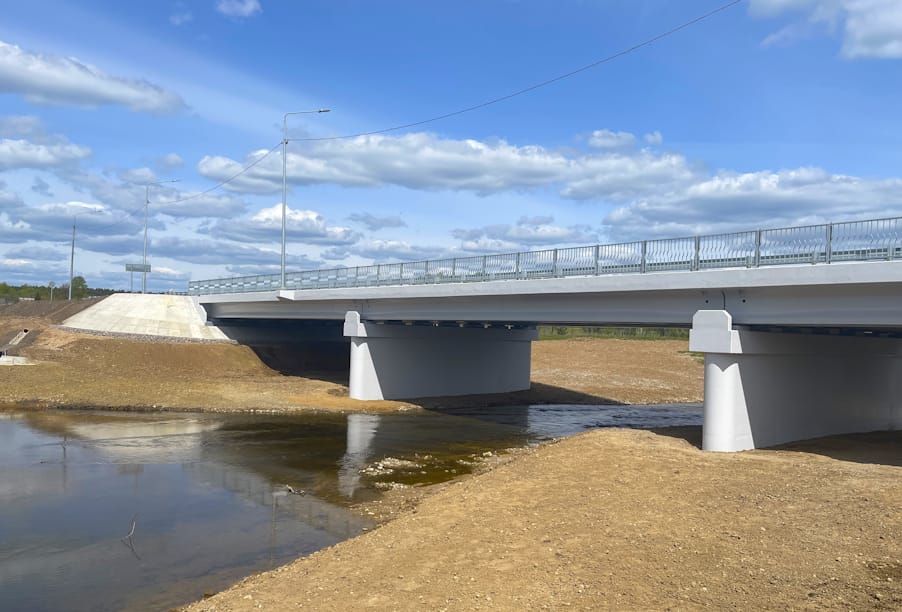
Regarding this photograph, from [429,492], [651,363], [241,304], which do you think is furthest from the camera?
[651,363]

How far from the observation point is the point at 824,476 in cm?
1916

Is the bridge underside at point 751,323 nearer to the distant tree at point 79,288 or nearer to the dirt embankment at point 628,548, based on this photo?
the dirt embankment at point 628,548

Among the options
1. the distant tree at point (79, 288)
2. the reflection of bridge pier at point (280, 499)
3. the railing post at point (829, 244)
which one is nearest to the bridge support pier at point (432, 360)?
the reflection of bridge pier at point (280, 499)

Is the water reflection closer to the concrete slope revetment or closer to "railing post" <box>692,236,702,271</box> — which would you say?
"railing post" <box>692,236,702,271</box>

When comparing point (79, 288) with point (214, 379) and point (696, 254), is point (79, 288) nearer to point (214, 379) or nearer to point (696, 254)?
point (214, 379)

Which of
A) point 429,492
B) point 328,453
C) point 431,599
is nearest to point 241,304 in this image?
point 328,453

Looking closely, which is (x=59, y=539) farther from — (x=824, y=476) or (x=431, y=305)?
(x=431, y=305)

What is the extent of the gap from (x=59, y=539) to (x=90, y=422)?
19.3 m

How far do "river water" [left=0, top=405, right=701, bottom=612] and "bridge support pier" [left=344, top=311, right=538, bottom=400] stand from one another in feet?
17.3

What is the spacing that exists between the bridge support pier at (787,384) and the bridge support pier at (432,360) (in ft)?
76.8

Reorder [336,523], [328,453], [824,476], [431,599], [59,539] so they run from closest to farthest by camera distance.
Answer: [431,599], [59,539], [336,523], [824,476], [328,453]

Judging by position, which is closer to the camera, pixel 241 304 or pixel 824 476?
pixel 824 476

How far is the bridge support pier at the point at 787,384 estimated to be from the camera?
24297 millimetres

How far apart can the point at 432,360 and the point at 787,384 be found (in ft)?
82.0
